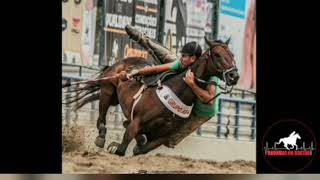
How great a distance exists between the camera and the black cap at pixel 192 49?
2055mm

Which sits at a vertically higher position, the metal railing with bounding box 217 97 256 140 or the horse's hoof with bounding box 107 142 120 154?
the metal railing with bounding box 217 97 256 140

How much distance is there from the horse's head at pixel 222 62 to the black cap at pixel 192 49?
0.13 ft

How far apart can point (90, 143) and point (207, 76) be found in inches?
18.1

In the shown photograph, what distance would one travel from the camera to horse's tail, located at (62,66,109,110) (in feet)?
6.21

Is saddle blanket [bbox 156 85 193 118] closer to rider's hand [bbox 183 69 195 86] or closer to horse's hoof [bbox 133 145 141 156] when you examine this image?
rider's hand [bbox 183 69 195 86]

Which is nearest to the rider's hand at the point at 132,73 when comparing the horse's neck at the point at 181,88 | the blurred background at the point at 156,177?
the horse's neck at the point at 181,88

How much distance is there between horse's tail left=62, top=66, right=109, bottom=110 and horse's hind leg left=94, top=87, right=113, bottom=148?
0.8 inches
